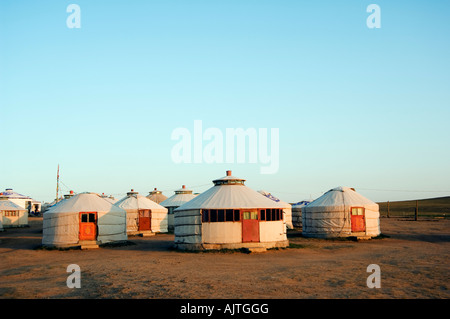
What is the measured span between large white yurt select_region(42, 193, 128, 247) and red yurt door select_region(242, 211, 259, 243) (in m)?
7.70

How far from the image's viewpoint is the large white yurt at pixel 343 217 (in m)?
24.0

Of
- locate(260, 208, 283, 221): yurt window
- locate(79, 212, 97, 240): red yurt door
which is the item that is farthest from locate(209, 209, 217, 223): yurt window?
locate(79, 212, 97, 240): red yurt door

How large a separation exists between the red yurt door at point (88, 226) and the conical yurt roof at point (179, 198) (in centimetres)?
1418

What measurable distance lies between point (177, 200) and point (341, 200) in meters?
16.2

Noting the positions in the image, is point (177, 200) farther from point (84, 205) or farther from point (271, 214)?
point (271, 214)

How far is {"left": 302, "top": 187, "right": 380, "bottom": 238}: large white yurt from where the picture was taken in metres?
24.0

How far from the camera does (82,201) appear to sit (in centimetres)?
2189

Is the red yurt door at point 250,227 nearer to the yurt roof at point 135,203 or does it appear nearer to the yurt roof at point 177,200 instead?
the yurt roof at point 135,203

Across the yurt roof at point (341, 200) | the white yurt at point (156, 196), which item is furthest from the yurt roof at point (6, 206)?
the yurt roof at point (341, 200)

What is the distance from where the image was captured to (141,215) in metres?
29.8

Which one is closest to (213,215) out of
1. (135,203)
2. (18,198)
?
(135,203)
